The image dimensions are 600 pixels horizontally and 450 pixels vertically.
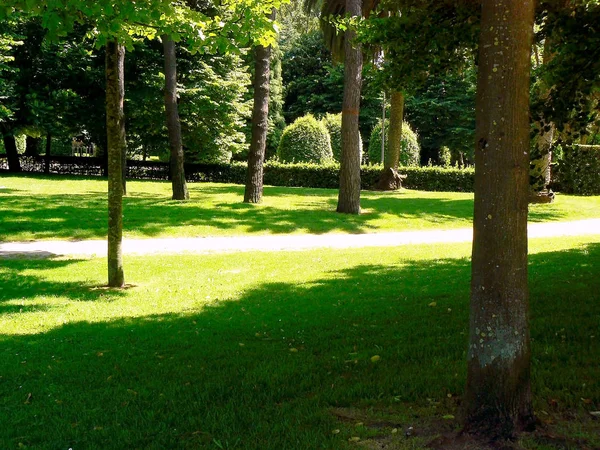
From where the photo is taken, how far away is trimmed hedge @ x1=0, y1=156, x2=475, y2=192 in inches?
1176

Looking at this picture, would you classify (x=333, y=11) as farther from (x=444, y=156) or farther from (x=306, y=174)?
(x=444, y=156)

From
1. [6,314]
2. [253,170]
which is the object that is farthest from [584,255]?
[253,170]

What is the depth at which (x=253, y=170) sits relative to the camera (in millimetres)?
19219

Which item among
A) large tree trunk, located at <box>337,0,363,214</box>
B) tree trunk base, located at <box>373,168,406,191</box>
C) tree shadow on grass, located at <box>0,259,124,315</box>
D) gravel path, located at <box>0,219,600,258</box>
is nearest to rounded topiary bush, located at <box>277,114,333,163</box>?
tree trunk base, located at <box>373,168,406,191</box>

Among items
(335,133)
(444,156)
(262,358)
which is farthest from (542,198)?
(444,156)

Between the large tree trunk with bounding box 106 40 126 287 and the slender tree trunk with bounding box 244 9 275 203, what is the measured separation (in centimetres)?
1050

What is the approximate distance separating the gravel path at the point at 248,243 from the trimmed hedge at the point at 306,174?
13.2 meters

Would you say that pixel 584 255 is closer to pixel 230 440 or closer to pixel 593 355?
pixel 593 355

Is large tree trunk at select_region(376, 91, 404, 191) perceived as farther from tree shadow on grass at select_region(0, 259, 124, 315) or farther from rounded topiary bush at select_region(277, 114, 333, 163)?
tree shadow on grass at select_region(0, 259, 124, 315)

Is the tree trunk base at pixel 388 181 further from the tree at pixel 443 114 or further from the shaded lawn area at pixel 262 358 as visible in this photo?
the tree at pixel 443 114

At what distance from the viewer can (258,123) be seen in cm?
1914

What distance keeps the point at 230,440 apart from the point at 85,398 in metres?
1.40

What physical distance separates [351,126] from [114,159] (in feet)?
33.4

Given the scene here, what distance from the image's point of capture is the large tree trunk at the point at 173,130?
20.4 m
